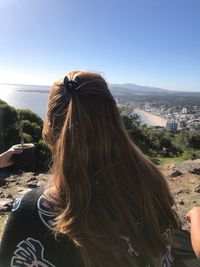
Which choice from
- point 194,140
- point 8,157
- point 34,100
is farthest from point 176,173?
point 34,100

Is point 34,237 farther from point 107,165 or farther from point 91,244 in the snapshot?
point 107,165

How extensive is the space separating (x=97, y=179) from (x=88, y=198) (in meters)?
0.07

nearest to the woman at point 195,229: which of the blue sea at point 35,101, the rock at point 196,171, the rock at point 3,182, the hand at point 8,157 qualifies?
the blue sea at point 35,101

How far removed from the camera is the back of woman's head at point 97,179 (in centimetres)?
116

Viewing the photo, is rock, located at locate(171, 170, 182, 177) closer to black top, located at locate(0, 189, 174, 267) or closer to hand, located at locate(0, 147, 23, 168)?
hand, located at locate(0, 147, 23, 168)

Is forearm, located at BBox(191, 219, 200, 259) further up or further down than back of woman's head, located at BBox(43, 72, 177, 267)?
further down

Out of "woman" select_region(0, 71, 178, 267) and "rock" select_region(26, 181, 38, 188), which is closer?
"woman" select_region(0, 71, 178, 267)

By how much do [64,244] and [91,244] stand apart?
0.08 meters

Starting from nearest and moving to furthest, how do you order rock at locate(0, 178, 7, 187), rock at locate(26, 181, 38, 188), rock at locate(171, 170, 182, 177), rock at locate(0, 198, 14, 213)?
rock at locate(0, 198, 14, 213), rock at locate(26, 181, 38, 188), rock at locate(0, 178, 7, 187), rock at locate(171, 170, 182, 177)

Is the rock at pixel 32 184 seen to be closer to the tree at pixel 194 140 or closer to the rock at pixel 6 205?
the rock at pixel 6 205

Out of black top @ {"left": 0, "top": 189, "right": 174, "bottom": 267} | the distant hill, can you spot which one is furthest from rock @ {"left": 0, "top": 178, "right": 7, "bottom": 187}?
black top @ {"left": 0, "top": 189, "right": 174, "bottom": 267}

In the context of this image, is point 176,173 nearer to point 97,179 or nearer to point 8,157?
point 8,157

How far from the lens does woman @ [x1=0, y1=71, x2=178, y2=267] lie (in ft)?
3.75

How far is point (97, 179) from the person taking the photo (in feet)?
3.98
